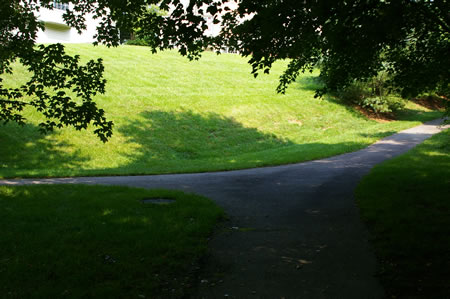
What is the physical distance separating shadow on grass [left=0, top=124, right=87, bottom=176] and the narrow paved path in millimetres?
3208

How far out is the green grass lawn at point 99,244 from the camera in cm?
462

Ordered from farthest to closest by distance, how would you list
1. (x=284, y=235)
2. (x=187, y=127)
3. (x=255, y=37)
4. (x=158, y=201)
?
(x=187, y=127) < (x=158, y=201) < (x=255, y=37) < (x=284, y=235)

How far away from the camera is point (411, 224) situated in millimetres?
6879

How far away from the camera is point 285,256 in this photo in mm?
5754

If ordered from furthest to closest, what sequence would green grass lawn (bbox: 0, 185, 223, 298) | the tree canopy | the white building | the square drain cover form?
1. the white building
2. the square drain cover
3. the tree canopy
4. green grass lawn (bbox: 0, 185, 223, 298)

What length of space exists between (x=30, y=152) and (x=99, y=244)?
11565 millimetres

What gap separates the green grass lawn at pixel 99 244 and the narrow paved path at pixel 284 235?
0.49m

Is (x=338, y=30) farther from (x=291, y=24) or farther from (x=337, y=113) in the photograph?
(x=337, y=113)

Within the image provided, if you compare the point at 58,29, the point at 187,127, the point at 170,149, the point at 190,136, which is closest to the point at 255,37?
the point at 170,149

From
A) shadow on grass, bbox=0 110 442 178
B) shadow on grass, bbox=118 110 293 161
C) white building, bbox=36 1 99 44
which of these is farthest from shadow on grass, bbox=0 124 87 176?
white building, bbox=36 1 99 44

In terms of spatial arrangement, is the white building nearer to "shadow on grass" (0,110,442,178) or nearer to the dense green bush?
"shadow on grass" (0,110,442,178)

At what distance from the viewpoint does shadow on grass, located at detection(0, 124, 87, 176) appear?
1449cm

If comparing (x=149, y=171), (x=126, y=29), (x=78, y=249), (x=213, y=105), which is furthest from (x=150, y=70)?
(x=78, y=249)

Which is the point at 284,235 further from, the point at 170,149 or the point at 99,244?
the point at 170,149
